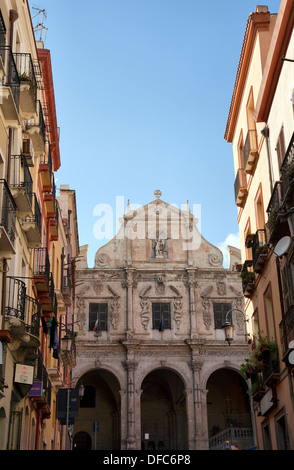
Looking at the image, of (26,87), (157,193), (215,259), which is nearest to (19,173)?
(26,87)

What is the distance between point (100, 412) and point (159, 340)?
27.1 feet

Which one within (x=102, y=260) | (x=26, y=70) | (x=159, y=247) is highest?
(x=159, y=247)

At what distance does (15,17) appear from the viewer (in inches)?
669

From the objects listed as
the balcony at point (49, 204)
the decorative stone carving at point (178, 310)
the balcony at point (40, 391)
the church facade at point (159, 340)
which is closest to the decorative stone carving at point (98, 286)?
the church facade at point (159, 340)

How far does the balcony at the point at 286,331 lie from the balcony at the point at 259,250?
2.78 m

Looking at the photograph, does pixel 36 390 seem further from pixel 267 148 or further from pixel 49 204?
pixel 267 148

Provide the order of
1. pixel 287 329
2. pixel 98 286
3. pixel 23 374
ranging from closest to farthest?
pixel 287 329
pixel 23 374
pixel 98 286

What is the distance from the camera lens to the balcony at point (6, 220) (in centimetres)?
1414

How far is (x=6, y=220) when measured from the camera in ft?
48.5

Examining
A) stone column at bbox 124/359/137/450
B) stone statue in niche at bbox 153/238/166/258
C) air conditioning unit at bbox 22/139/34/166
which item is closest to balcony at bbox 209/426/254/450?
stone column at bbox 124/359/137/450

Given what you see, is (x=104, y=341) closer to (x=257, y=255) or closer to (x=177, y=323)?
(x=177, y=323)

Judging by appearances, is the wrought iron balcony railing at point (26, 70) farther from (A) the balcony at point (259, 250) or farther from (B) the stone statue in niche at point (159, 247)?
(B) the stone statue in niche at point (159, 247)

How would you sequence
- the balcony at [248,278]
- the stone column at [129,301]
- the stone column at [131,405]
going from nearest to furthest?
the balcony at [248,278] → the stone column at [131,405] → the stone column at [129,301]

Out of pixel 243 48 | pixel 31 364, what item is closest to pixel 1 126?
pixel 31 364
